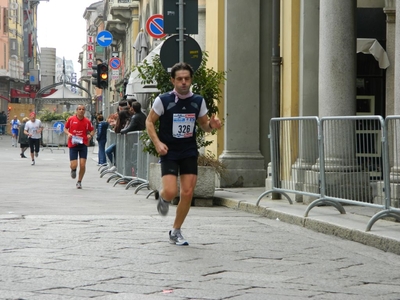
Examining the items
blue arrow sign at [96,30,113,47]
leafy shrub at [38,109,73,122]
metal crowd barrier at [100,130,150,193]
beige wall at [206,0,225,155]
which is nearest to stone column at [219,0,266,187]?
beige wall at [206,0,225,155]

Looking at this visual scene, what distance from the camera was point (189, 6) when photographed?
49.5ft

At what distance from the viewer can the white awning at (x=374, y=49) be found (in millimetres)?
16672

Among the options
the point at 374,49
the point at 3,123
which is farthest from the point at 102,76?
the point at 3,123

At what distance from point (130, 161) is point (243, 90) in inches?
141

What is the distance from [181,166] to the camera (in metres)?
9.38

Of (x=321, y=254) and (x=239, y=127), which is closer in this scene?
(x=321, y=254)

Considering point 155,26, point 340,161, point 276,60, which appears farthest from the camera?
point 155,26

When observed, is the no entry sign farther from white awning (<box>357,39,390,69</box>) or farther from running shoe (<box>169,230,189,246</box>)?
running shoe (<box>169,230,189,246</box>)

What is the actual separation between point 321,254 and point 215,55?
997 centimetres

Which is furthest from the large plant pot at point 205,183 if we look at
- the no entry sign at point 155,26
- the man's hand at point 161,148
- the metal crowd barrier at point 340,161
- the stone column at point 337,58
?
the no entry sign at point 155,26

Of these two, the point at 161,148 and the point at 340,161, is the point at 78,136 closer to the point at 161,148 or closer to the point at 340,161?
the point at 340,161

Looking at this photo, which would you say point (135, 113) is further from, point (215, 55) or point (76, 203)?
point (76, 203)

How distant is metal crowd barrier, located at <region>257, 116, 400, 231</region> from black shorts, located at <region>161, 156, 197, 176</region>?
179cm

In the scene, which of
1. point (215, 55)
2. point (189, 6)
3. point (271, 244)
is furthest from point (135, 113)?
point (271, 244)
